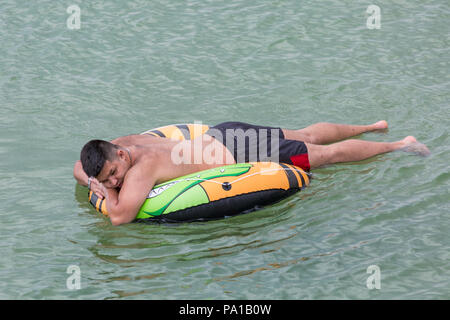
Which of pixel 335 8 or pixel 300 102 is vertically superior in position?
pixel 335 8

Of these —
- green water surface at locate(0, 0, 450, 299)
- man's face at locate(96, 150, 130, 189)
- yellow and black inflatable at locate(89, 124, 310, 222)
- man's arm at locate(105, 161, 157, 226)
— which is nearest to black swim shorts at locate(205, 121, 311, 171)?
yellow and black inflatable at locate(89, 124, 310, 222)

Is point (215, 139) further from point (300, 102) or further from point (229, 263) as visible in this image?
point (300, 102)

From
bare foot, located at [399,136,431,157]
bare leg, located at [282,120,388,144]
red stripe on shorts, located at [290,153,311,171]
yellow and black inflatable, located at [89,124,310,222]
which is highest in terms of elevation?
bare leg, located at [282,120,388,144]

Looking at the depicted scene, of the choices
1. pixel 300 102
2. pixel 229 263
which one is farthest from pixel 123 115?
pixel 229 263

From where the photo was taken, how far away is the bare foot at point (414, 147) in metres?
7.14

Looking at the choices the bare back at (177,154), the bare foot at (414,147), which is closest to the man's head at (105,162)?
the bare back at (177,154)

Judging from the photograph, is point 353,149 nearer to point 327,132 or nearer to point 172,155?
point 327,132

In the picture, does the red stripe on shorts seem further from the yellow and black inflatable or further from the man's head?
the man's head

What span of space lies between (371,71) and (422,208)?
376 centimetres

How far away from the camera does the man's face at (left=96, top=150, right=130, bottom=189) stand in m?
5.81

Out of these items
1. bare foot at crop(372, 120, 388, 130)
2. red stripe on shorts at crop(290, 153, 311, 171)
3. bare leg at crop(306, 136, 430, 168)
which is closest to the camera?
red stripe on shorts at crop(290, 153, 311, 171)

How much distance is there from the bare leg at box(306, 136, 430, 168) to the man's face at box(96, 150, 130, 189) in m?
2.02

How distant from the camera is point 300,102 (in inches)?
344

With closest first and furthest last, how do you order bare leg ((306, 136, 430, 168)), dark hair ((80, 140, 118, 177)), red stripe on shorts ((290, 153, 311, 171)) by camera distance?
dark hair ((80, 140, 118, 177))
red stripe on shorts ((290, 153, 311, 171))
bare leg ((306, 136, 430, 168))
